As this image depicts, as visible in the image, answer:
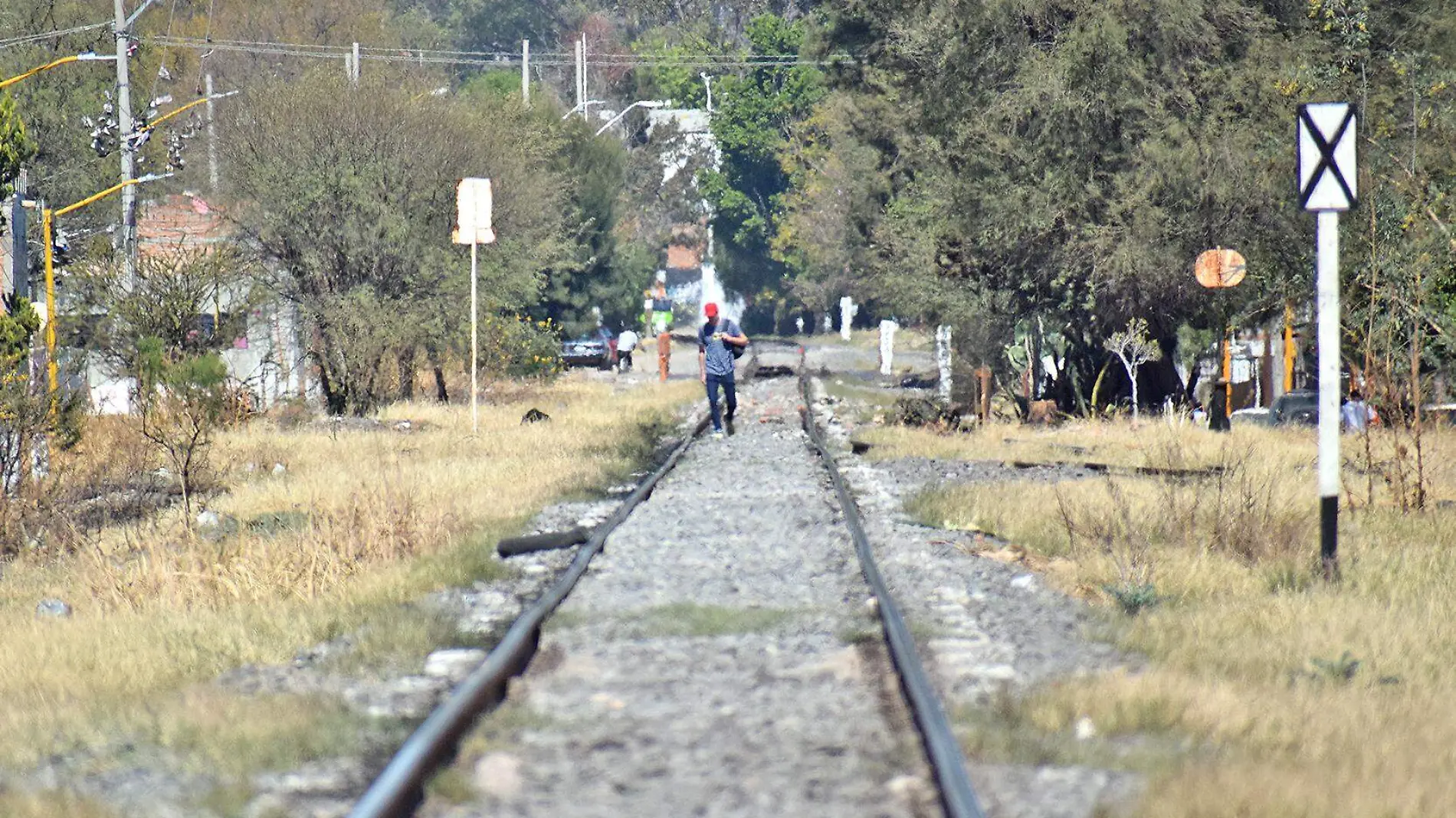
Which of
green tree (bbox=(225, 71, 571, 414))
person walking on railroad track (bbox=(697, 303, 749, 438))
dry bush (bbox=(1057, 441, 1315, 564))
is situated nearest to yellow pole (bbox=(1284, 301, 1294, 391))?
person walking on railroad track (bbox=(697, 303, 749, 438))

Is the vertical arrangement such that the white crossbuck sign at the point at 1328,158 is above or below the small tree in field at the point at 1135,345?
above

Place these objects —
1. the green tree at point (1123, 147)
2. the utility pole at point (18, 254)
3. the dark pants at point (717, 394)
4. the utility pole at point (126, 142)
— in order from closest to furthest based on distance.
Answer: the utility pole at point (18, 254), the dark pants at point (717, 394), the green tree at point (1123, 147), the utility pole at point (126, 142)

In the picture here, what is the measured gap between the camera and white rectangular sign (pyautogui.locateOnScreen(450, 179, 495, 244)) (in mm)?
24797

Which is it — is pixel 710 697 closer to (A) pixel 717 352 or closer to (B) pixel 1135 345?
(A) pixel 717 352

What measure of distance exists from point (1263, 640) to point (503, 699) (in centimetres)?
368

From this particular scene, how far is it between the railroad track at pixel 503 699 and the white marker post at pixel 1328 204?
106 inches

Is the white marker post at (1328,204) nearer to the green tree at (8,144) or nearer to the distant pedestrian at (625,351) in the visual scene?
the green tree at (8,144)

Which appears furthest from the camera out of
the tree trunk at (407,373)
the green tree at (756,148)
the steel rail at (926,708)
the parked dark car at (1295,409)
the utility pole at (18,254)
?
the green tree at (756,148)

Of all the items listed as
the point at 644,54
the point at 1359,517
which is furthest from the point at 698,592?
the point at 644,54

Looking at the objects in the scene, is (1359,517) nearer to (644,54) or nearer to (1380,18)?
(1380,18)

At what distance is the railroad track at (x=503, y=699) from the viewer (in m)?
5.65

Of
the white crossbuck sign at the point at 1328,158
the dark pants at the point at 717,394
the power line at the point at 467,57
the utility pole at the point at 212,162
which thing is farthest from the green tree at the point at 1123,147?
the power line at the point at 467,57

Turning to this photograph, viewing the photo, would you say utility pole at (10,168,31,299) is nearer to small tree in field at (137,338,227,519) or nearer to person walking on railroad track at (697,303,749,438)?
small tree in field at (137,338,227,519)

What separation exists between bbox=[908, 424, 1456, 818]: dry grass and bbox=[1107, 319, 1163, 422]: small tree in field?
11.4 m
